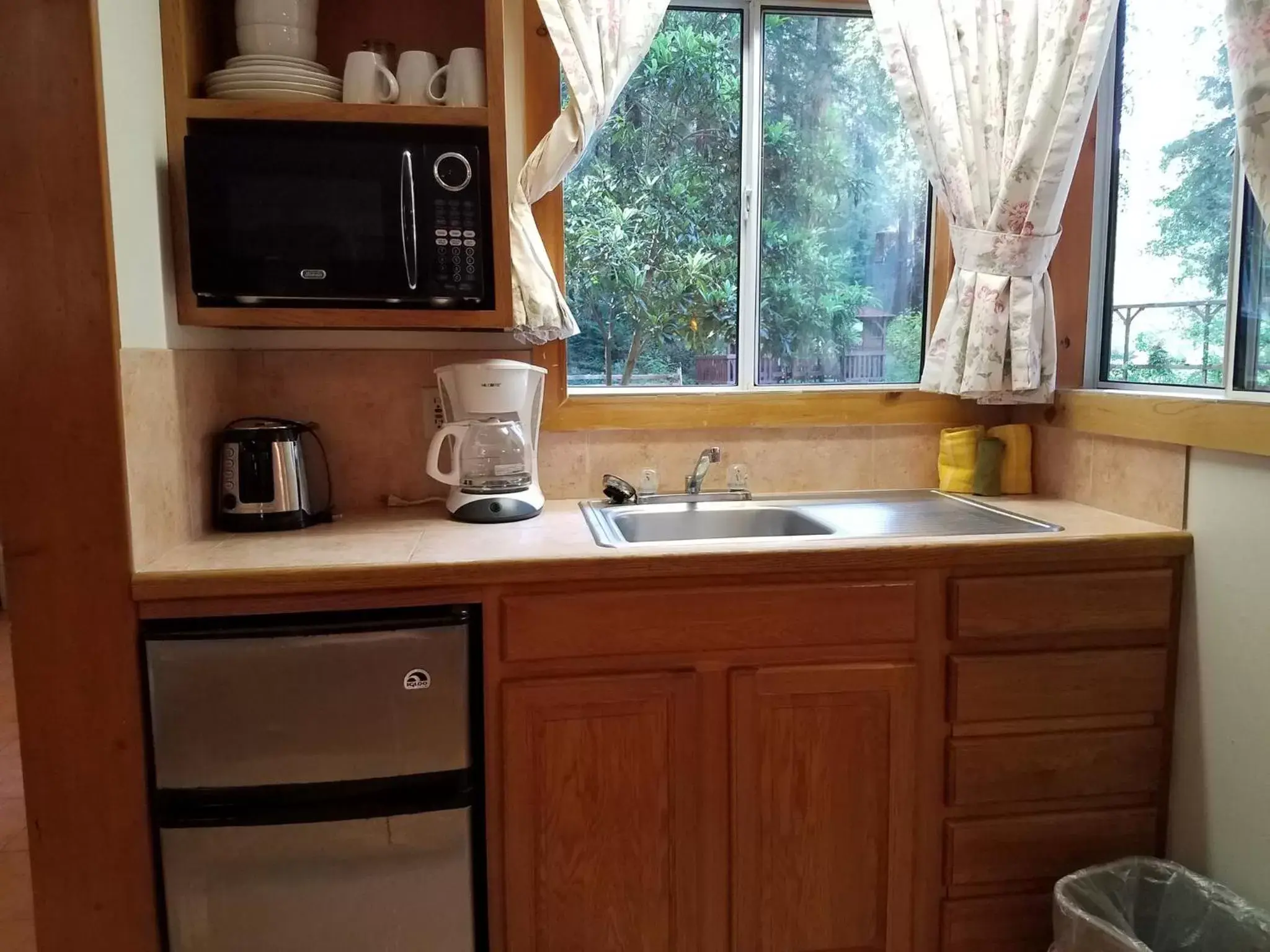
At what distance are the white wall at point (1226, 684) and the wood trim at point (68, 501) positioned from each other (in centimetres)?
185

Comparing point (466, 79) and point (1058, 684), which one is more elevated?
point (466, 79)

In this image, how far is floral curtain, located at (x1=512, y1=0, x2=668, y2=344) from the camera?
177cm

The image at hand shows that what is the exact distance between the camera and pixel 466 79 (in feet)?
5.28

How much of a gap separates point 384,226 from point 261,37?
1.36ft

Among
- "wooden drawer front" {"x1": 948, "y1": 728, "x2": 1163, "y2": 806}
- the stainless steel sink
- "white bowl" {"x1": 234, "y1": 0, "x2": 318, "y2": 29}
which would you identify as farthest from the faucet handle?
"white bowl" {"x1": 234, "y1": 0, "x2": 318, "y2": 29}

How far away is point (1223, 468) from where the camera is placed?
4.97ft

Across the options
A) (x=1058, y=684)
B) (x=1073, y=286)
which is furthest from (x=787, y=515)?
(x=1073, y=286)

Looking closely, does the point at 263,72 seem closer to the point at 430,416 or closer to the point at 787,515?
the point at 430,416

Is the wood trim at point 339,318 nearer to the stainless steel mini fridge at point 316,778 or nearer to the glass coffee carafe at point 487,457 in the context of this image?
the glass coffee carafe at point 487,457

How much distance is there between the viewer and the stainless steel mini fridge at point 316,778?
4.49ft

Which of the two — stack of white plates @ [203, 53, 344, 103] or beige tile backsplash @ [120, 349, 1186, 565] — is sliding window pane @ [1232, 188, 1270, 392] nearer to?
beige tile backsplash @ [120, 349, 1186, 565]

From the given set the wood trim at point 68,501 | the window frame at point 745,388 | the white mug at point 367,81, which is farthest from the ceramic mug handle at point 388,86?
the wood trim at point 68,501

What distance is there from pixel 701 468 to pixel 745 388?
276 mm

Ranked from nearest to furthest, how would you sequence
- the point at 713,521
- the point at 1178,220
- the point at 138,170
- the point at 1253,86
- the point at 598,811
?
the point at 1253,86 → the point at 138,170 → the point at 598,811 → the point at 1178,220 → the point at 713,521
